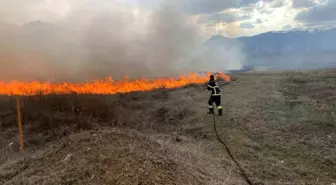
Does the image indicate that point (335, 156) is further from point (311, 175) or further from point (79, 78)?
point (79, 78)

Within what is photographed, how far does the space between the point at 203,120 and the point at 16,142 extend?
8.78 metres

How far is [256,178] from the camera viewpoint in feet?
28.8

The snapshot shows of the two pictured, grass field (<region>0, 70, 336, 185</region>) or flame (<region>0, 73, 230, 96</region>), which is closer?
grass field (<region>0, 70, 336, 185</region>)

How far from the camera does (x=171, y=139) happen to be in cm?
1240

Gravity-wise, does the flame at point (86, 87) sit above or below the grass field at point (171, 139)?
above

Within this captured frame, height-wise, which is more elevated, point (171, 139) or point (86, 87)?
point (86, 87)

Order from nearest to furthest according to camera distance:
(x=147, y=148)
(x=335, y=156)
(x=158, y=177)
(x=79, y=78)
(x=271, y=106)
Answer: (x=158, y=177) → (x=147, y=148) → (x=335, y=156) → (x=271, y=106) → (x=79, y=78)

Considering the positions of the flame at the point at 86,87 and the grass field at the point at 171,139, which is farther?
the flame at the point at 86,87

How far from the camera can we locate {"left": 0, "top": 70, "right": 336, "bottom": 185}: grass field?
272 inches

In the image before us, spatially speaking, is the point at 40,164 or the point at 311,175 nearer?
the point at 40,164

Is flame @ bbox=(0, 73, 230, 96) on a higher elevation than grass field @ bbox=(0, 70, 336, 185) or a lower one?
higher

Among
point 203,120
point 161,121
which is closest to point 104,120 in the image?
point 161,121

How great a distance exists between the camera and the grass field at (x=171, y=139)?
6.91 meters

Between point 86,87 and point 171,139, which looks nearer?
point 171,139
